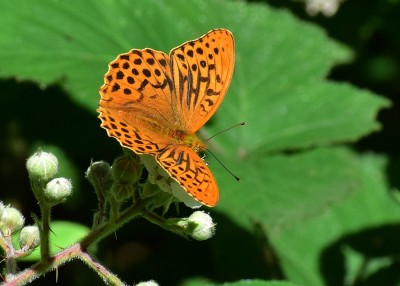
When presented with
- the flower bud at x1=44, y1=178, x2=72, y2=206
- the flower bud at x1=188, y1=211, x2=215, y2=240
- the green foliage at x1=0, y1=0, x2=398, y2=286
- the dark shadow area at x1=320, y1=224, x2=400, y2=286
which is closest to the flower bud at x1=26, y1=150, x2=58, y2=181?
the flower bud at x1=44, y1=178, x2=72, y2=206

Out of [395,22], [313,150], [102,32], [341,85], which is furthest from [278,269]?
[395,22]

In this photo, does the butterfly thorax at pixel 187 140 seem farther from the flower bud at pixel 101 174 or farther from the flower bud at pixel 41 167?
the flower bud at pixel 41 167

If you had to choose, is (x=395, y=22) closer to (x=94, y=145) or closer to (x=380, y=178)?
(x=380, y=178)

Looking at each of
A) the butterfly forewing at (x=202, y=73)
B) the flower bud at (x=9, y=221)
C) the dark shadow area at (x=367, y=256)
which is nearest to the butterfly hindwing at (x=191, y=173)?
the butterfly forewing at (x=202, y=73)

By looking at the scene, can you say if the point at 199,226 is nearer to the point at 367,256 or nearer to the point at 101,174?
the point at 101,174

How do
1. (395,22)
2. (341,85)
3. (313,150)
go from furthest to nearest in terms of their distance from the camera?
(395,22) → (341,85) → (313,150)

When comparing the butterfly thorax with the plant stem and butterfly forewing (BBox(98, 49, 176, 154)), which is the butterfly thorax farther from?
the plant stem
